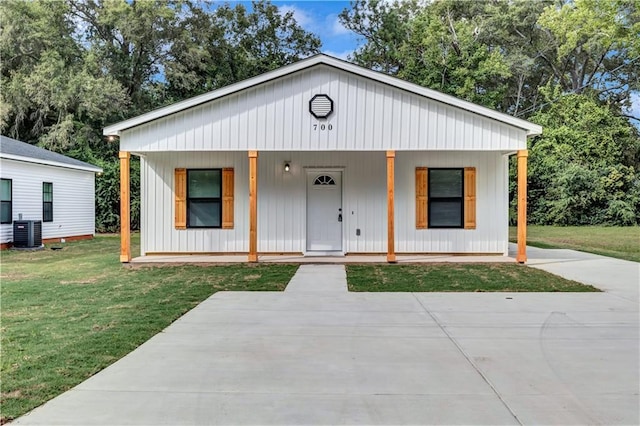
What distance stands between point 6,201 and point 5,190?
1.05 feet

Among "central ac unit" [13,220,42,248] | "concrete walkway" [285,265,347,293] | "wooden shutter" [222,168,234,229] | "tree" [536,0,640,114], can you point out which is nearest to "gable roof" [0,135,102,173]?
"central ac unit" [13,220,42,248]

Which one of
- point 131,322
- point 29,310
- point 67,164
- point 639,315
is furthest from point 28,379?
point 67,164

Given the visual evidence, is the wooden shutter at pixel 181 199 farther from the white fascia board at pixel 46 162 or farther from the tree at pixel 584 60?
the tree at pixel 584 60

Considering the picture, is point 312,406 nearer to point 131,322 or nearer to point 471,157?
point 131,322

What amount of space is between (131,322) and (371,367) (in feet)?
9.14

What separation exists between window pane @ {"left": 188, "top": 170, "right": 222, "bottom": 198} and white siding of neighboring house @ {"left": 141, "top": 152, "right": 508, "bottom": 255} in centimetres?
20

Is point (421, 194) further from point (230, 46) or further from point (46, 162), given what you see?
point (230, 46)

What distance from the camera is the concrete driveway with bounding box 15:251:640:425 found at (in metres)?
2.83

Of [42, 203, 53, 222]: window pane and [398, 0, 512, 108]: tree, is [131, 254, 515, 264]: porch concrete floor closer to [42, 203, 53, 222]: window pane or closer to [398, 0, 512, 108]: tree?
[42, 203, 53, 222]: window pane

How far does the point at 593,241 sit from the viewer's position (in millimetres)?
15102

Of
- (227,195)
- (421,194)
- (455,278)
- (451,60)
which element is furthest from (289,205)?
(451,60)

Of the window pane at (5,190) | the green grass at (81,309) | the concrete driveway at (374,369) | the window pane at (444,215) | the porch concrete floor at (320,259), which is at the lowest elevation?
the concrete driveway at (374,369)

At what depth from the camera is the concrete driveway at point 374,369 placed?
2.83 metres

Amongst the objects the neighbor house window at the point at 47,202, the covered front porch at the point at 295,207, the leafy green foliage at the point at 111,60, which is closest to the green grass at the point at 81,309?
the covered front porch at the point at 295,207
